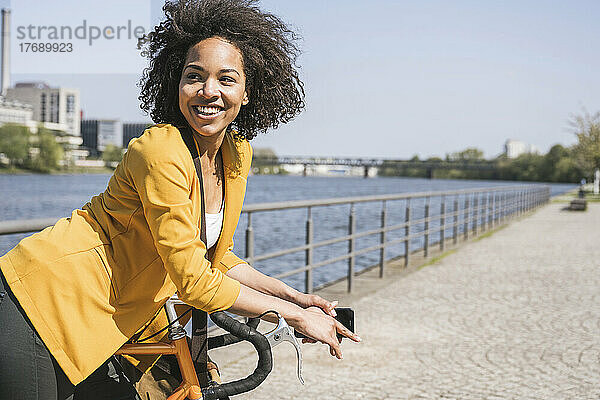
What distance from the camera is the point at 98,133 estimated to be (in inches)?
3140

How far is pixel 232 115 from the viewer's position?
78.4 inches

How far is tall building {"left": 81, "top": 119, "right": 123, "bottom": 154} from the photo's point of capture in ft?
253

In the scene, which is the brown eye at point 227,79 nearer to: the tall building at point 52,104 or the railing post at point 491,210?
the railing post at point 491,210

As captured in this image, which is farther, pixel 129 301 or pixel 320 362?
pixel 320 362

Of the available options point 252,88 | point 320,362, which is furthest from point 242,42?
point 320,362

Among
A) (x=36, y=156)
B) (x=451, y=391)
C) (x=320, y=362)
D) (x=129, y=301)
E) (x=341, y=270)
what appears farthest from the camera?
(x=36, y=156)

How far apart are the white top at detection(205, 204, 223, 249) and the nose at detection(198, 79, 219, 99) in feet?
1.02

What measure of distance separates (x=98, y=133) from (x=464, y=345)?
7803 centimetres

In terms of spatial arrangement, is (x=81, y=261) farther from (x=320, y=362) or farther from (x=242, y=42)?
(x=320, y=362)

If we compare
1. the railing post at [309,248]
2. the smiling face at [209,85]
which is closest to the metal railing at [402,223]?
the railing post at [309,248]

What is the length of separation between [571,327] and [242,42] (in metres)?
5.11

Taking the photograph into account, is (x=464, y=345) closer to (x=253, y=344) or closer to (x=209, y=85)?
(x=253, y=344)

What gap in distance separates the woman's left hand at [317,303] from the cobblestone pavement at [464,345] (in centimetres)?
231

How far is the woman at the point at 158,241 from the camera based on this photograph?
1.75 meters
